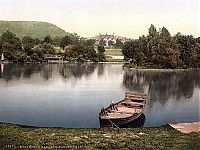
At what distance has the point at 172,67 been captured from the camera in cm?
2123

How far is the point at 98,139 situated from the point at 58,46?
7.79 m

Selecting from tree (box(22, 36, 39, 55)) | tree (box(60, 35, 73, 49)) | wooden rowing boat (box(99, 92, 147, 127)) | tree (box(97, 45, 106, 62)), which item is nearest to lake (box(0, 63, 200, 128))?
wooden rowing boat (box(99, 92, 147, 127))

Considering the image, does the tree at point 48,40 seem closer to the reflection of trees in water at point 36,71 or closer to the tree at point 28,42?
the tree at point 28,42

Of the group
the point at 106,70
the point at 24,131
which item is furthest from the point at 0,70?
the point at 24,131

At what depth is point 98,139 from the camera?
7770 millimetres

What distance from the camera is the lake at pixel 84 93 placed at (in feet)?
39.3

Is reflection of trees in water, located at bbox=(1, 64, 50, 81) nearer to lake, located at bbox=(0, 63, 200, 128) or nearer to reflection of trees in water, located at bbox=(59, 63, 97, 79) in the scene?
lake, located at bbox=(0, 63, 200, 128)

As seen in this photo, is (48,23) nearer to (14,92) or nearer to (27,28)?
(27,28)

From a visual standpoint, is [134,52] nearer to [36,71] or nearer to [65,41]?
[65,41]

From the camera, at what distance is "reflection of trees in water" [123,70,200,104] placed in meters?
16.9

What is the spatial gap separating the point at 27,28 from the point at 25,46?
3.51m

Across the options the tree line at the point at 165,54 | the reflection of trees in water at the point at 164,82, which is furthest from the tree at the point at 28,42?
the reflection of trees in water at the point at 164,82

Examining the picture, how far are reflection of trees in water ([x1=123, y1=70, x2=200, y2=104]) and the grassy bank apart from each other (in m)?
7.30

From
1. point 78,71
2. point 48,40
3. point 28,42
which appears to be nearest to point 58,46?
point 48,40
